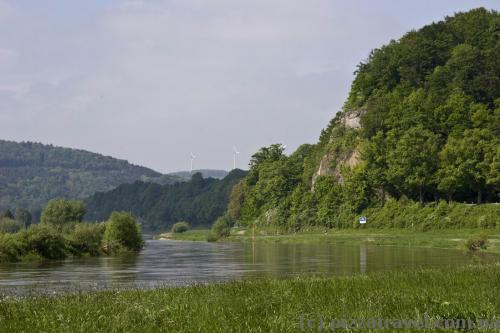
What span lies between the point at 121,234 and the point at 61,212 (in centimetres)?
2290

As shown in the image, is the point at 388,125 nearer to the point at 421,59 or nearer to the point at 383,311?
the point at 421,59

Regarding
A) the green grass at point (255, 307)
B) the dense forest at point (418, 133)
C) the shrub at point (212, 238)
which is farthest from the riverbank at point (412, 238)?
the green grass at point (255, 307)

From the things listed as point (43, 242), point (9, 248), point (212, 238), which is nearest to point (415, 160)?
point (212, 238)

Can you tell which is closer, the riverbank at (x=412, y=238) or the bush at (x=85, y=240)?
the bush at (x=85, y=240)

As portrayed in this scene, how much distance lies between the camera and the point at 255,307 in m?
20.1

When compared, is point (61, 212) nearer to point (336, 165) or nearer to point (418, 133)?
point (418, 133)

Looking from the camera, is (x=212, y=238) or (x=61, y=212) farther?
(x=212, y=238)

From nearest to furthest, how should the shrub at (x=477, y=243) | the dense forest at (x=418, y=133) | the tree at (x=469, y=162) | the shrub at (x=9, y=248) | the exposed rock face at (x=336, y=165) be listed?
1. the shrub at (x=9, y=248)
2. the shrub at (x=477, y=243)
3. the tree at (x=469, y=162)
4. the dense forest at (x=418, y=133)
5. the exposed rock face at (x=336, y=165)

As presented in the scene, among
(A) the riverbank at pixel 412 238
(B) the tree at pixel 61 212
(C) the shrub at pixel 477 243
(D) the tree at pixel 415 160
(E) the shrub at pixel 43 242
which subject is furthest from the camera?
(D) the tree at pixel 415 160

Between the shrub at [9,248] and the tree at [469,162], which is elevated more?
the tree at [469,162]

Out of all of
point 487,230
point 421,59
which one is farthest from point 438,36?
point 487,230

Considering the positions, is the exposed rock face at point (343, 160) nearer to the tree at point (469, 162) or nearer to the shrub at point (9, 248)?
the tree at point (469, 162)

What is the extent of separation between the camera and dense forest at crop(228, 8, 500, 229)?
13338 cm

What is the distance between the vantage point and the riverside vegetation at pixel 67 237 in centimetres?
7709
